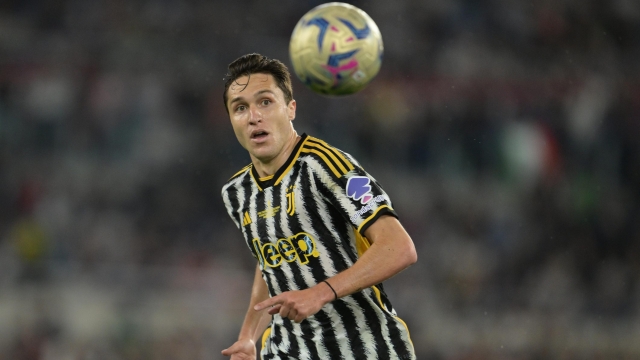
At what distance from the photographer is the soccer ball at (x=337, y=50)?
413cm

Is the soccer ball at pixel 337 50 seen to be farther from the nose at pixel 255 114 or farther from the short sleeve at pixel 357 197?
the short sleeve at pixel 357 197

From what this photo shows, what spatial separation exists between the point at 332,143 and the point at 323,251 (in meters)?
7.02

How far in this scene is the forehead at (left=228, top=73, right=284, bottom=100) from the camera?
393 cm

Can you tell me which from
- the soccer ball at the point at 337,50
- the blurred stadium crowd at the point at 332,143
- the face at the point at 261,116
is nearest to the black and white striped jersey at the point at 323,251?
the face at the point at 261,116

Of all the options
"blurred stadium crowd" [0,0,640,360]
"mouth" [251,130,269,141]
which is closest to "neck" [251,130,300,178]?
"mouth" [251,130,269,141]

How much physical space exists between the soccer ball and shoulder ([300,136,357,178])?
1.47 feet

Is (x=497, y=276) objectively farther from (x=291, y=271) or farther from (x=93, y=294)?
(x=291, y=271)

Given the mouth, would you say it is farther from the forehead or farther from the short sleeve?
the short sleeve

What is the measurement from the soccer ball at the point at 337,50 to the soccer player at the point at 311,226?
211mm

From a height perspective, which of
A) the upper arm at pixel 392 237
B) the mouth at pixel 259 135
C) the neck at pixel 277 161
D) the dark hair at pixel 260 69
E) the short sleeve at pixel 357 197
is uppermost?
the dark hair at pixel 260 69

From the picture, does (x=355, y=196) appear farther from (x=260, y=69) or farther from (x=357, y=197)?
(x=260, y=69)

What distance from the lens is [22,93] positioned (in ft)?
34.9

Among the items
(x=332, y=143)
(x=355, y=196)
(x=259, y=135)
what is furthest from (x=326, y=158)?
(x=332, y=143)

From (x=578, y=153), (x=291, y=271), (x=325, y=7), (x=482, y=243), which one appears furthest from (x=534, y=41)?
(x=291, y=271)
